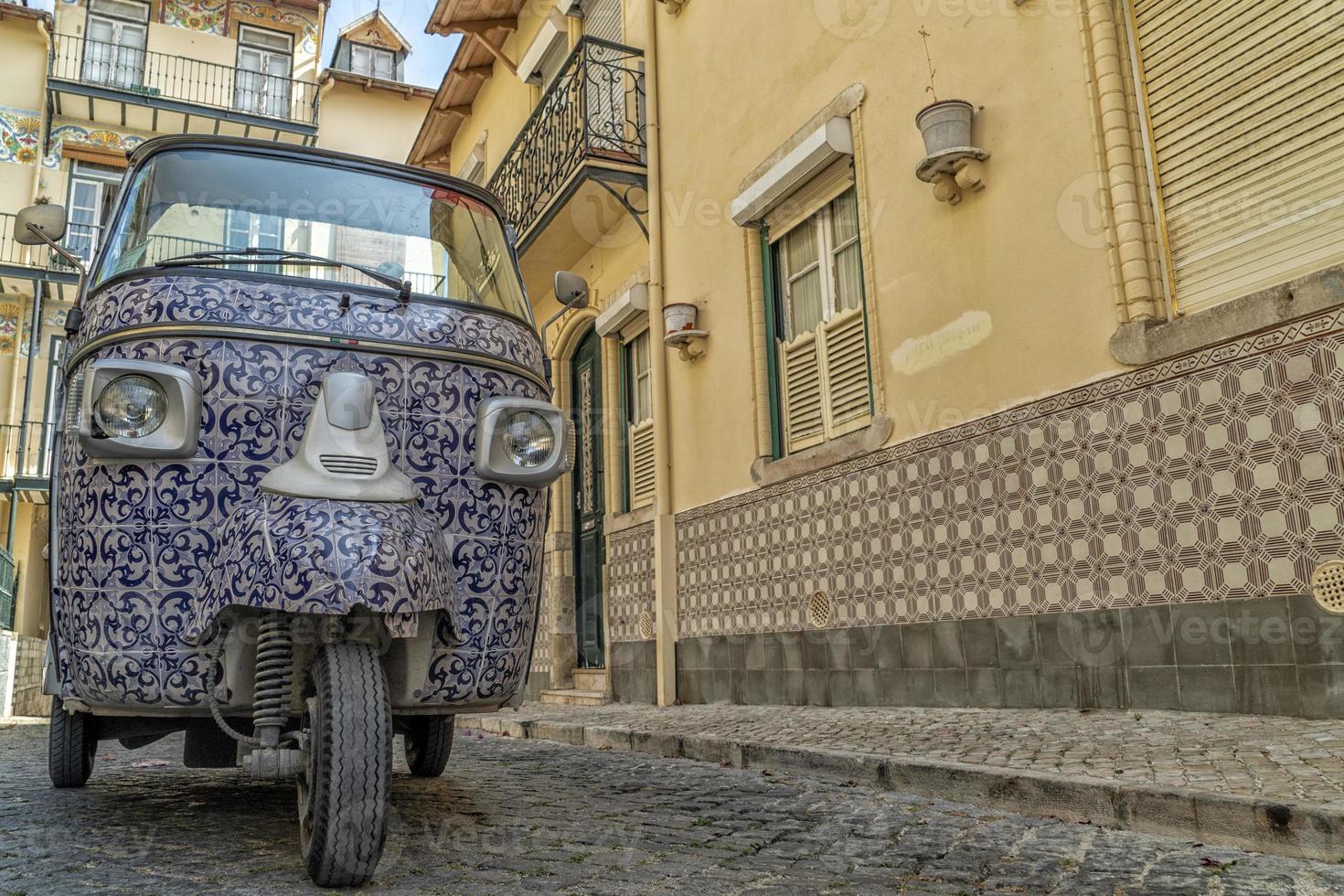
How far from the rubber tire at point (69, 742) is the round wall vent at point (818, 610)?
4.56 meters

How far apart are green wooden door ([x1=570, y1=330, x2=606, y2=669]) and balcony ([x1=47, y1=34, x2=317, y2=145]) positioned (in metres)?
12.7

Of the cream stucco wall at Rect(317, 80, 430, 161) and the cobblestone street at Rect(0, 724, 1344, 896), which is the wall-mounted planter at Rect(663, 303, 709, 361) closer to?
the cobblestone street at Rect(0, 724, 1344, 896)

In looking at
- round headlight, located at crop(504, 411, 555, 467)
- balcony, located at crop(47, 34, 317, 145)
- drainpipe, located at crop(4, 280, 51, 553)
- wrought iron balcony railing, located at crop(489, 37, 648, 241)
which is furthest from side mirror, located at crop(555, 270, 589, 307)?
balcony, located at crop(47, 34, 317, 145)

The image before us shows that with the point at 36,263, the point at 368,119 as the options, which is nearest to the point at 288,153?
the point at 36,263

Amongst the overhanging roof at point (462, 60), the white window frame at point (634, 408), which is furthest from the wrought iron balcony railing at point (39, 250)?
the white window frame at point (634, 408)

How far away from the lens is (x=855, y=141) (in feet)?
25.0

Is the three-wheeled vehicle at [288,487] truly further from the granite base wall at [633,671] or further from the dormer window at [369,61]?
the dormer window at [369,61]

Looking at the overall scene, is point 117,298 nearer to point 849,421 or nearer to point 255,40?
point 849,421

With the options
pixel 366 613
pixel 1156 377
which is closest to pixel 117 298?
pixel 366 613

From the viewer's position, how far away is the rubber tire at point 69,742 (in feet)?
15.4

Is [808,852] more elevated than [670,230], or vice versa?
[670,230]

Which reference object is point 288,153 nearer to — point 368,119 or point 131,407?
point 131,407

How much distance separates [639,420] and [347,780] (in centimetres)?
882

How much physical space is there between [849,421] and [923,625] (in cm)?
180
